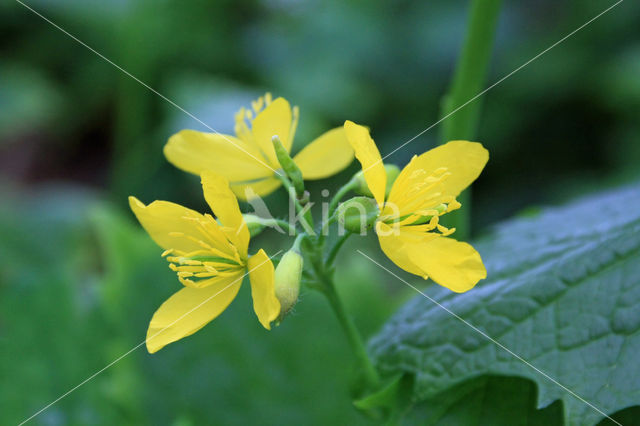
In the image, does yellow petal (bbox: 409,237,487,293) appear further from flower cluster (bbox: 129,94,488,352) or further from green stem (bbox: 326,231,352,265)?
green stem (bbox: 326,231,352,265)

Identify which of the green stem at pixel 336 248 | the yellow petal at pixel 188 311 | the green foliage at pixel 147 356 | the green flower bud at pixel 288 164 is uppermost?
the green flower bud at pixel 288 164

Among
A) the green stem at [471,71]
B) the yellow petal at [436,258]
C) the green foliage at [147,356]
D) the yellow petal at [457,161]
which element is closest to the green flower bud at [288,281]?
the yellow petal at [436,258]

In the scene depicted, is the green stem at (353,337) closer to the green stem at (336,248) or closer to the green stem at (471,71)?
the green stem at (336,248)

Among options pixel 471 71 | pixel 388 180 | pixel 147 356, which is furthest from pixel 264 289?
pixel 147 356

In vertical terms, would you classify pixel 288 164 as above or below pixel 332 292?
above

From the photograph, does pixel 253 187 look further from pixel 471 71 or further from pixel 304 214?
pixel 471 71

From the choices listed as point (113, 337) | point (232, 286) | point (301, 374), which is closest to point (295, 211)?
point (232, 286)
